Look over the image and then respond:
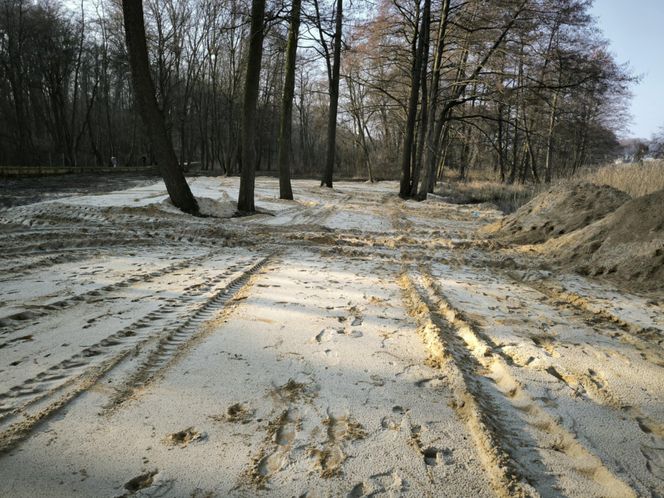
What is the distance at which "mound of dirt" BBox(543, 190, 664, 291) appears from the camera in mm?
4879

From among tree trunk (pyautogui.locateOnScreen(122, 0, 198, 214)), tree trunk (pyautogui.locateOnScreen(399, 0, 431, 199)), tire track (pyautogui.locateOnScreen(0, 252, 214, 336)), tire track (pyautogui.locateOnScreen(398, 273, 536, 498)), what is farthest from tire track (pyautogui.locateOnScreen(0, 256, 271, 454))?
tree trunk (pyautogui.locateOnScreen(399, 0, 431, 199))

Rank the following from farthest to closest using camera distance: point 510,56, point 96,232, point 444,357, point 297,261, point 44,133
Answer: point 44,133 < point 510,56 < point 96,232 < point 297,261 < point 444,357

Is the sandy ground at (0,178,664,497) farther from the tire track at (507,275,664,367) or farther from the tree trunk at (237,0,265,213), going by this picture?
the tree trunk at (237,0,265,213)

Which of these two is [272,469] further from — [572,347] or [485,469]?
[572,347]

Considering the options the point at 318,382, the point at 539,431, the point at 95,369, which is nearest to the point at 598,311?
the point at 539,431

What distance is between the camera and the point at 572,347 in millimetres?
3127

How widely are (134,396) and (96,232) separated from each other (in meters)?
5.30

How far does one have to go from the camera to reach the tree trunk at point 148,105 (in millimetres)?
8227

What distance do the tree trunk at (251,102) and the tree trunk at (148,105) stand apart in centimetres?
128

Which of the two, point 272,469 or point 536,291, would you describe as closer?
point 272,469

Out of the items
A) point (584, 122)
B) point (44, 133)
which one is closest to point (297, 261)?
point (584, 122)

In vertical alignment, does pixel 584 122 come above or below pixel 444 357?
above

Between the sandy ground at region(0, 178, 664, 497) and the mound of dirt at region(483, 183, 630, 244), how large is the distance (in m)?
2.62

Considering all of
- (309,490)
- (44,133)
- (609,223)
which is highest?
(44,133)
